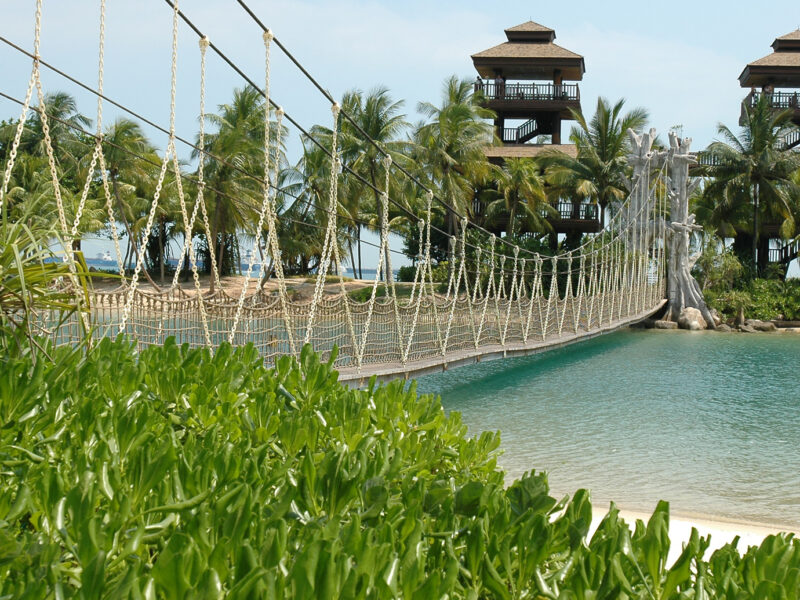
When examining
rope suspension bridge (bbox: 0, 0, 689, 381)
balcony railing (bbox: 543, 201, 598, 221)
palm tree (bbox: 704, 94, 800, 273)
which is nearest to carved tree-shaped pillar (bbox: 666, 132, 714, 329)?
rope suspension bridge (bbox: 0, 0, 689, 381)

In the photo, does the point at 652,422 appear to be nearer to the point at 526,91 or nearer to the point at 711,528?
the point at 711,528

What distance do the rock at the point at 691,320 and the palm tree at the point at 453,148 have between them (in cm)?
548

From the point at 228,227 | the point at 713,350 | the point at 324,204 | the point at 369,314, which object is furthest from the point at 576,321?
the point at 228,227

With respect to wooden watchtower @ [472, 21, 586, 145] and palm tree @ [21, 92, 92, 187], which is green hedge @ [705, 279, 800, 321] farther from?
palm tree @ [21, 92, 92, 187]

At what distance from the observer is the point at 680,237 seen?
16.4 meters

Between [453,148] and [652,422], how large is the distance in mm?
12994

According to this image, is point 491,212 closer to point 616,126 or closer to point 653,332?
point 616,126

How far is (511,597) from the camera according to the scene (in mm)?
1031

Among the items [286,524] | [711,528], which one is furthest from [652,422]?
[286,524]

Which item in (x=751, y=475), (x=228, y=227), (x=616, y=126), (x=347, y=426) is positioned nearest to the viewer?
(x=347, y=426)

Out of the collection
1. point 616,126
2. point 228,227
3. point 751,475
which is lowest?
point 751,475

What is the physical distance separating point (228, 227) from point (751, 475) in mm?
18249

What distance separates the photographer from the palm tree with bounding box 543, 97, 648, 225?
19.8 m

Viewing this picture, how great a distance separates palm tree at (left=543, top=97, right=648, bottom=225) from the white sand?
1610cm
